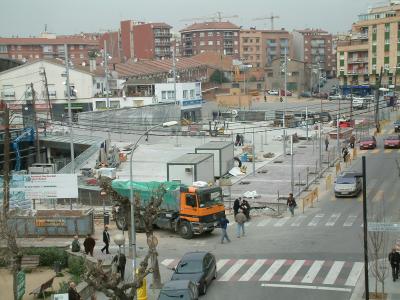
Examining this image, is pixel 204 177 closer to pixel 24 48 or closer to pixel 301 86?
pixel 301 86

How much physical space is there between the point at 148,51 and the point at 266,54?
28340mm

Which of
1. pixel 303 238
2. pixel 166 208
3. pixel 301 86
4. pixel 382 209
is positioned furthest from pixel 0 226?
pixel 301 86

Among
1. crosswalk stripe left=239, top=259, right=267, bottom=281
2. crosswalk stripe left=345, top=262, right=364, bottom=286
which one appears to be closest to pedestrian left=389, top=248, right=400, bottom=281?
crosswalk stripe left=345, top=262, right=364, bottom=286

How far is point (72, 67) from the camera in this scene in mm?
77188

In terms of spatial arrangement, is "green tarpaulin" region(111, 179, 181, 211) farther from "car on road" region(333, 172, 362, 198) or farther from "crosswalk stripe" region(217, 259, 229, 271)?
"car on road" region(333, 172, 362, 198)

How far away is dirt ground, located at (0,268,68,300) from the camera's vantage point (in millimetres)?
20356

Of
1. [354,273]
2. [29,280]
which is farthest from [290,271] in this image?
[29,280]

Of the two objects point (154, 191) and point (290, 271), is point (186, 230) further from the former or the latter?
point (290, 271)

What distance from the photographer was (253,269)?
71.6 ft

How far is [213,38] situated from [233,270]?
5428 inches

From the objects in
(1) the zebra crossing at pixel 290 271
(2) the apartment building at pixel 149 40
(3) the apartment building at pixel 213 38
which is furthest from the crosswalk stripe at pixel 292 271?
(3) the apartment building at pixel 213 38

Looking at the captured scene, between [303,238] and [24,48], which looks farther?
[24,48]

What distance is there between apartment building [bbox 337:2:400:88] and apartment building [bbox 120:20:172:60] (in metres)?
48.1

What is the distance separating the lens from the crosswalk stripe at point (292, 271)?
20.5 m
